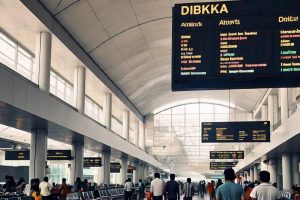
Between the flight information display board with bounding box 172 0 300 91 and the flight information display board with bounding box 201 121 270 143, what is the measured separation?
49.2 feet

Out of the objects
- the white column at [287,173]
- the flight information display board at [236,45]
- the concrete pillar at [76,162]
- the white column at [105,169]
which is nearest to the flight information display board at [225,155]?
the white column at [105,169]

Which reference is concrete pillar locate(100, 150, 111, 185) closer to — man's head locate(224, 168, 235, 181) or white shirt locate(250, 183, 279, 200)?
man's head locate(224, 168, 235, 181)

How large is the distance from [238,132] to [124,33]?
796 cm

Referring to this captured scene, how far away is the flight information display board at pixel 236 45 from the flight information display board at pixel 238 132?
1500cm

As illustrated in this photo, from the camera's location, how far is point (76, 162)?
92.0 ft

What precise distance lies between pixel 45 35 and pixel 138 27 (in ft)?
23.9

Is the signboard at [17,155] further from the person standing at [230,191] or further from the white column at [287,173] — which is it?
the person standing at [230,191]

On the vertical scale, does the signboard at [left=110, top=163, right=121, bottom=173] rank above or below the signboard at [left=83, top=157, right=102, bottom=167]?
below

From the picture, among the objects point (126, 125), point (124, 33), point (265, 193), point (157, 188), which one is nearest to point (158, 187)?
point (157, 188)

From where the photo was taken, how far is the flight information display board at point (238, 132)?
1038 inches

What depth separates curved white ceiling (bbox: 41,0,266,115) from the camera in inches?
785

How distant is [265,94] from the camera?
4053cm

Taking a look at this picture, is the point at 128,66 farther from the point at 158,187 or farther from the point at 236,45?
the point at 236,45

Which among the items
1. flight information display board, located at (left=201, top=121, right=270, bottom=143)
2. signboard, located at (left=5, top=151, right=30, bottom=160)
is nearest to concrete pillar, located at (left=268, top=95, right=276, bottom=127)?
flight information display board, located at (left=201, top=121, right=270, bottom=143)
